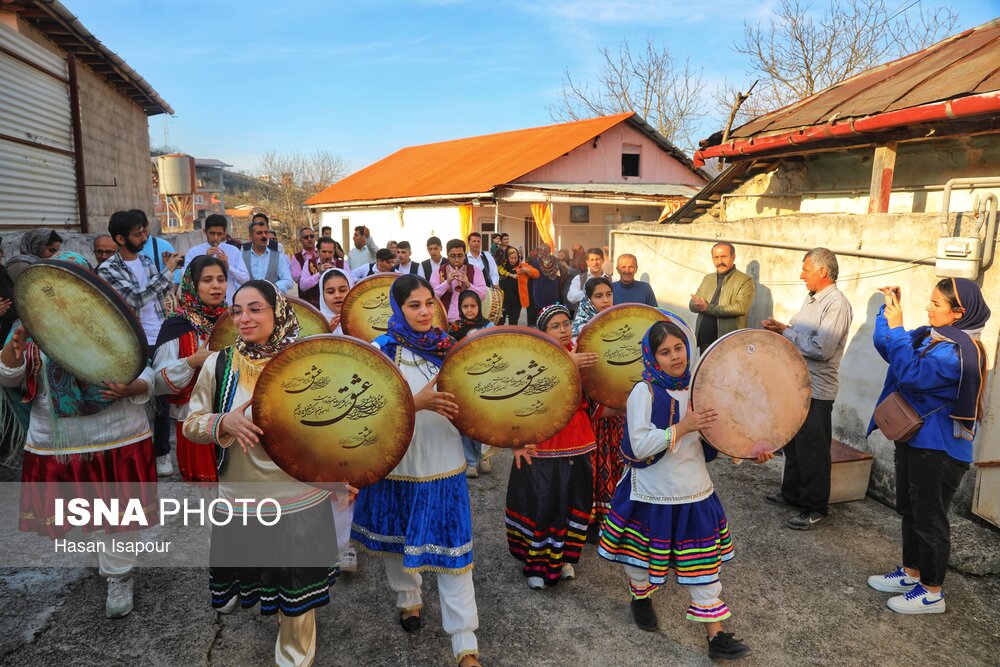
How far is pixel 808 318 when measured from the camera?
4188 mm

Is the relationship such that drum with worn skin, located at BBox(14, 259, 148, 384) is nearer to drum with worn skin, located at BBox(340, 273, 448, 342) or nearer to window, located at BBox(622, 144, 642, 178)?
drum with worn skin, located at BBox(340, 273, 448, 342)

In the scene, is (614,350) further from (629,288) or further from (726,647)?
(629,288)

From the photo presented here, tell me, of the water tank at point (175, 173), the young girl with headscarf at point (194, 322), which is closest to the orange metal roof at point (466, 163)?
the water tank at point (175, 173)

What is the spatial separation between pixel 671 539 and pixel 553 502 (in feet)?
2.39

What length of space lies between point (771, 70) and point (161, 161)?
2449 centimetres

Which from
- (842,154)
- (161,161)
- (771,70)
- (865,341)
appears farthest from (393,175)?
(865,341)

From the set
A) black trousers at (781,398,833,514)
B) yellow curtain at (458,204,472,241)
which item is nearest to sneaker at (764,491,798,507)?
black trousers at (781,398,833,514)

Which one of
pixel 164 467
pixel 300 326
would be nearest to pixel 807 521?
pixel 300 326

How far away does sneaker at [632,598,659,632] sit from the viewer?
124 inches

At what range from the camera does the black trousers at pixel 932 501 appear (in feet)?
10.5

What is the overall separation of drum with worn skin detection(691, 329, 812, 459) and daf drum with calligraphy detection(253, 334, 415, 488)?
1.37 metres

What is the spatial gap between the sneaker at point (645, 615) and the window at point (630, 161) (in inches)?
735

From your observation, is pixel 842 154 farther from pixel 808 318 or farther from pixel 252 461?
pixel 252 461

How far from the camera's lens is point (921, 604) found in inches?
129
